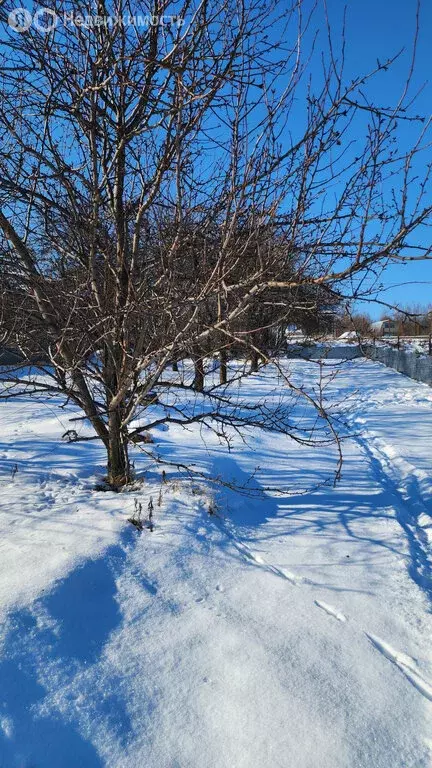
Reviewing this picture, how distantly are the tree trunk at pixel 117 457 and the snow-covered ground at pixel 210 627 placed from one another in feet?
0.93

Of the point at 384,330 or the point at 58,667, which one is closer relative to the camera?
the point at 58,667

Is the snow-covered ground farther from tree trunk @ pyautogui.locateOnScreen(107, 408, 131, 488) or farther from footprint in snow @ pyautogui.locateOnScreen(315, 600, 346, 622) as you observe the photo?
tree trunk @ pyautogui.locateOnScreen(107, 408, 131, 488)

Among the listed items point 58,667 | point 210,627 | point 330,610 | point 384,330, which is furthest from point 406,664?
point 384,330

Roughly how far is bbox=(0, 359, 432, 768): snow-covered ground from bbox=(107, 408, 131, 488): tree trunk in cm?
28

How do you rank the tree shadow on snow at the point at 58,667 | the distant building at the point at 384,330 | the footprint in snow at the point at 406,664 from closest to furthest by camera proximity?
the tree shadow on snow at the point at 58,667
the footprint in snow at the point at 406,664
the distant building at the point at 384,330

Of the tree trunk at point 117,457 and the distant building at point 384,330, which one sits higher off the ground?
the distant building at point 384,330

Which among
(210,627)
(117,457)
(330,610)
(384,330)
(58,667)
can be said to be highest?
(384,330)

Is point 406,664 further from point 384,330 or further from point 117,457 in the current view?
point 384,330

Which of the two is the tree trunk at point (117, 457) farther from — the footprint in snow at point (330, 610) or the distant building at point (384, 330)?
the distant building at point (384, 330)

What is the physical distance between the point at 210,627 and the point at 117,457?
2313mm

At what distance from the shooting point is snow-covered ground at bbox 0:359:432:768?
6.40 feet

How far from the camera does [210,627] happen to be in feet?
8.75

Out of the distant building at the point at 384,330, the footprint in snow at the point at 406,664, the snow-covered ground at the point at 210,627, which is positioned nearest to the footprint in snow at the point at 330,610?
the snow-covered ground at the point at 210,627

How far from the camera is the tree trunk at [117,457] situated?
14.8ft
